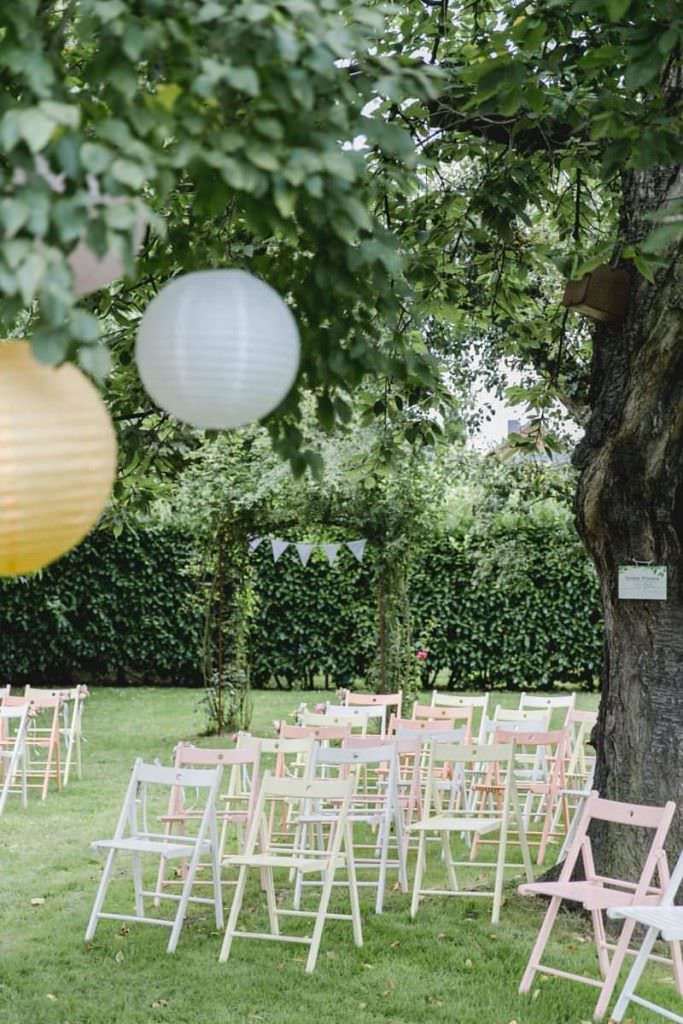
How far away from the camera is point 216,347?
282 centimetres

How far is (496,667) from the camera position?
17719mm

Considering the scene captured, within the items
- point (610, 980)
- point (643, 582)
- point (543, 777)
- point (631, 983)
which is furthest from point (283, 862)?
point (543, 777)

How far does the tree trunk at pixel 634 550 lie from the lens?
6.27 m

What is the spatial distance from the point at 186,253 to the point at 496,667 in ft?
46.0

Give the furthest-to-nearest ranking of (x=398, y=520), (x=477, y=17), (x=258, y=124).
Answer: (x=398, y=520), (x=477, y=17), (x=258, y=124)

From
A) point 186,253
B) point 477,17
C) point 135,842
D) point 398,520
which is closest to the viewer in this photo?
point 186,253

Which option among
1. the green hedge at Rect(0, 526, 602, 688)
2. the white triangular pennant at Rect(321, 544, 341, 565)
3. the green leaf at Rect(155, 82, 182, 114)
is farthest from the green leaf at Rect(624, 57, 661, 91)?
the green hedge at Rect(0, 526, 602, 688)

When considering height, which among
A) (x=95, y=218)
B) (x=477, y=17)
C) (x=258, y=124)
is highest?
(x=477, y=17)

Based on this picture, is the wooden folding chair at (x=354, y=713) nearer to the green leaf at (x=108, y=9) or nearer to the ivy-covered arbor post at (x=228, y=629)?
the ivy-covered arbor post at (x=228, y=629)

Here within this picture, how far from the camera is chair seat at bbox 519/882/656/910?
5.34 m

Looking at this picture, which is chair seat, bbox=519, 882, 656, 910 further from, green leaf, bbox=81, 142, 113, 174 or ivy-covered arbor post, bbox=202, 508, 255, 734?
ivy-covered arbor post, bbox=202, 508, 255, 734

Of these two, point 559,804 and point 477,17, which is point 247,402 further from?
point 559,804

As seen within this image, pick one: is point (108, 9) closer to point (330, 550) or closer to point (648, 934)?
point (648, 934)

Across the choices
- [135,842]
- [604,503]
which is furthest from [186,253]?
[135,842]
